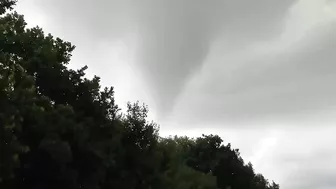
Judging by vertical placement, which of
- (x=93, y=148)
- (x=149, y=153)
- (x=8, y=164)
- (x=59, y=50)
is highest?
(x=59, y=50)

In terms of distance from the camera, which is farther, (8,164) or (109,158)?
(109,158)

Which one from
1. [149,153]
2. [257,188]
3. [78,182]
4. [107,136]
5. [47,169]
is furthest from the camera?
[257,188]

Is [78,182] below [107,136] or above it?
below

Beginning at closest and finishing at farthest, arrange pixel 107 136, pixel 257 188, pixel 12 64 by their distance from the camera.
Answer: pixel 12 64 < pixel 107 136 < pixel 257 188

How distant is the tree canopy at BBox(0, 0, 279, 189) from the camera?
33759 mm

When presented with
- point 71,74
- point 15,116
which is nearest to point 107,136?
point 71,74

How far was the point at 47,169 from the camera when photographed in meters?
40.2

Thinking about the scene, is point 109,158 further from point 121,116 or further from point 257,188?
point 257,188

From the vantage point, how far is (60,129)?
1586 inches

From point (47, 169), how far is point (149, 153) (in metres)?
14.4

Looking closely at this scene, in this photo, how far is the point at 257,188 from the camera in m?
113

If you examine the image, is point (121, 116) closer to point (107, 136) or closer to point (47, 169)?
point (107, 136)

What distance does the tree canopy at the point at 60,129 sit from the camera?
111 feet

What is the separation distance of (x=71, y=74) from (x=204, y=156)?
59.8 m
